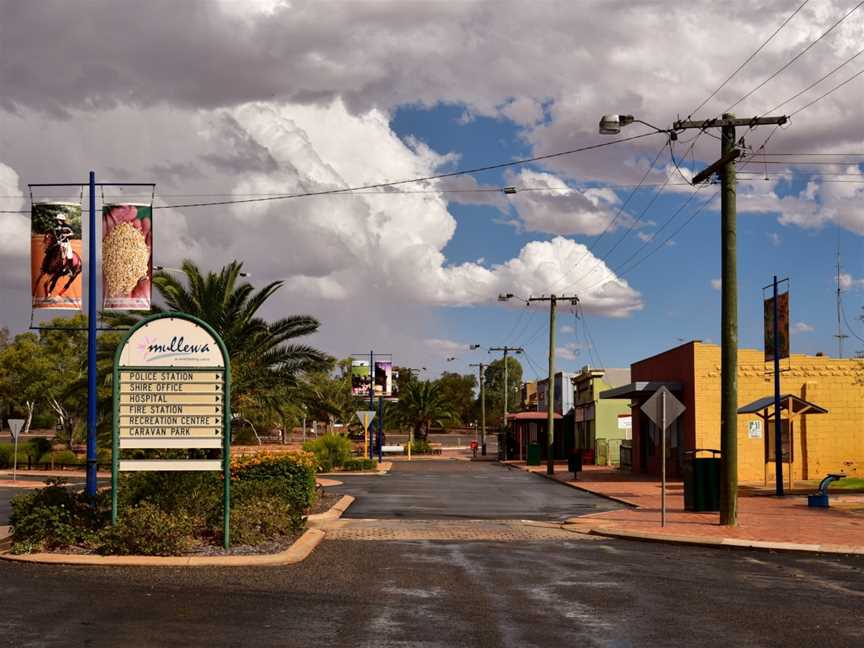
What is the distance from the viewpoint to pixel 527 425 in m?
79.1

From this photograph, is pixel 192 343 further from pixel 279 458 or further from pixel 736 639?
pixel 736 639

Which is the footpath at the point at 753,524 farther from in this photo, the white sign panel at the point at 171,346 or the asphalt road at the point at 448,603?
the white sign panel at the point at 171,346

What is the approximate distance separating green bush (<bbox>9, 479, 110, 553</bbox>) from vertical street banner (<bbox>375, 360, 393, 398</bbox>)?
2124 inches

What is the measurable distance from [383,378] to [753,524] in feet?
165

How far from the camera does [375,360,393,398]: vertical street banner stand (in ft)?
228

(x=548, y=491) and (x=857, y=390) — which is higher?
(x=857, y=390)

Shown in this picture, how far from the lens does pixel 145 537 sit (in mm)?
14180

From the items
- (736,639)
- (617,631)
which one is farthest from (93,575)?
(736,639)

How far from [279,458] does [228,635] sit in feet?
40.1

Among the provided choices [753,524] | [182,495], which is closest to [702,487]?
[753,524]

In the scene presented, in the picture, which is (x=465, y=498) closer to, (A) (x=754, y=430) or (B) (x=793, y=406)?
(B) (x=793, y=406)

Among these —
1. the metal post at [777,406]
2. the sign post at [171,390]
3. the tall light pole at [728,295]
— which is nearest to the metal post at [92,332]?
the sign post at [171,390]

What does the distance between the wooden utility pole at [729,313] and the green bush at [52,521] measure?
11375 mm

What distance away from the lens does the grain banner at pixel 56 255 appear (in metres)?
18.0
